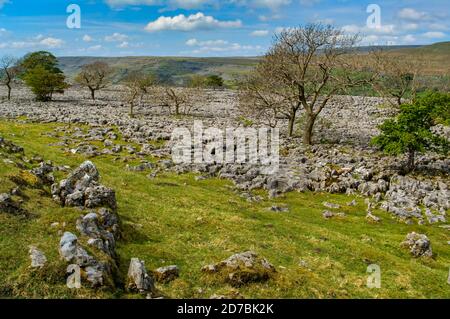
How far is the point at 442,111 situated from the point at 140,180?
29709 millimetres

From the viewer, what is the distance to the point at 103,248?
17.8 m

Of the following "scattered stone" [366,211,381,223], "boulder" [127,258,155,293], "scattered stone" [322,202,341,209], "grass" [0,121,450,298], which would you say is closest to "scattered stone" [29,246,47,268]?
"grass" [0,121,450,298]

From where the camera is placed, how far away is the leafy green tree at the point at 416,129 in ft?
135

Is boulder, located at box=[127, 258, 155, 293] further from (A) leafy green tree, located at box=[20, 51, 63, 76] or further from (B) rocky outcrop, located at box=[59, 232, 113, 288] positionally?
(A) leafy green tree, located at box=[20, 51, 63, 76]

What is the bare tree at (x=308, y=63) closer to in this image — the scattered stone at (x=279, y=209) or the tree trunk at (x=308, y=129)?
the tree trunk at (x=308, y=129)

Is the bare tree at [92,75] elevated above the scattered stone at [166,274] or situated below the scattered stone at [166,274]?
above

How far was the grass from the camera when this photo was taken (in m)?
16.8

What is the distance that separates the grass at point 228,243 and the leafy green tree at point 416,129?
29.4ft

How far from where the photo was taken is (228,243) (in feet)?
75.9

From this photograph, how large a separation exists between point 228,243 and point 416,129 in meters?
27.6

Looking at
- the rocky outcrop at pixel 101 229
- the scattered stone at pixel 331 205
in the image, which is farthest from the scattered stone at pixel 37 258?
the scattered stone at pixel 331 205

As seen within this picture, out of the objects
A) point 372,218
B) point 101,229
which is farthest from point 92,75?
point 101,229

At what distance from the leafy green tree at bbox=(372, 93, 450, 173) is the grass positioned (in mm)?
8964
